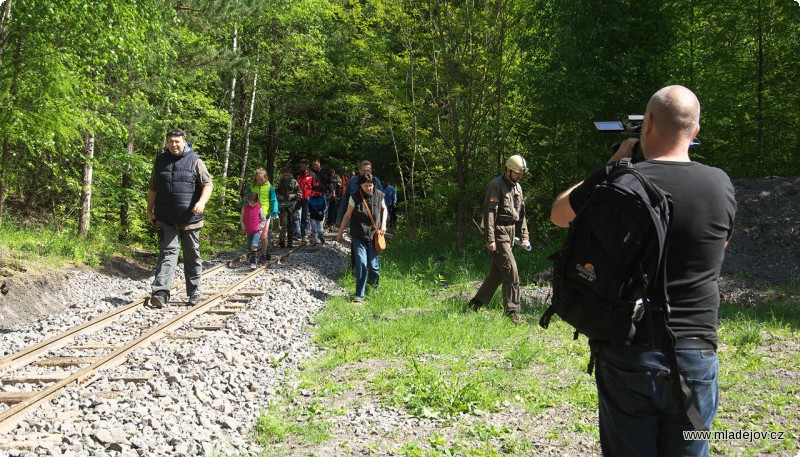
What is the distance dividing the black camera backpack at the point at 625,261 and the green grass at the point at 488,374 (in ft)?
7.07

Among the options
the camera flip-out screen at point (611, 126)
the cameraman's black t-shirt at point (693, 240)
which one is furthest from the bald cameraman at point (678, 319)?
the camera flip-out screen at point (611, 126)

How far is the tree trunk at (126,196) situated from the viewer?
628 inches

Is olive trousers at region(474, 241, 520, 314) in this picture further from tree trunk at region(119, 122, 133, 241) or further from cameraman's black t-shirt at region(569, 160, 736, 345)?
tree trunk at region(119, 122, 133, 241)

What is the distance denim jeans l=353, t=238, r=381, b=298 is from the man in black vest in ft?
7.99

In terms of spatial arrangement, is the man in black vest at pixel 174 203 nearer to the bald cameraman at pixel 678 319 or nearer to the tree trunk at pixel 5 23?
the tree trunk at pixel 5 23

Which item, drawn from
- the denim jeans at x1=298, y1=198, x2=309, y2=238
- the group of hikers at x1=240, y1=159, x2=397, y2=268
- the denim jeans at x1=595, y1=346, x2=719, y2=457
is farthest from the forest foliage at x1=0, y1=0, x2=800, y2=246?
the denim jeans at x1=595, y1=346, x2=719, y2=457

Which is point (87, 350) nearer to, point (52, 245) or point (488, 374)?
point (488, 374)

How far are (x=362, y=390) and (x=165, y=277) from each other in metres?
4.35

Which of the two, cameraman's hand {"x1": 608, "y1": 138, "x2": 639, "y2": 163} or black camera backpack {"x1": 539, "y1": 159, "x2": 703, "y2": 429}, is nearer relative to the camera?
black camera backpack {"x1": 539, "y1": 159, "x2": 703, "y2": 429}

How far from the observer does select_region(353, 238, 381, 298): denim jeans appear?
9938mm

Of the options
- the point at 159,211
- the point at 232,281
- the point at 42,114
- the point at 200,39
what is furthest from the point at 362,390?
the point at 200,39

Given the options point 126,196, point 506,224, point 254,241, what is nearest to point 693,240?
point 506,224

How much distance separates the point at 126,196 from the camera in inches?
635

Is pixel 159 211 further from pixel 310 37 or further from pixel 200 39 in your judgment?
pixel 310 37
